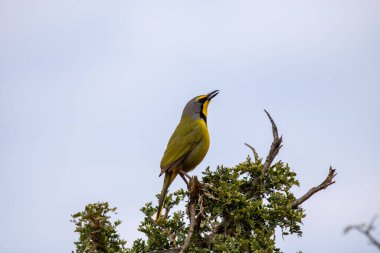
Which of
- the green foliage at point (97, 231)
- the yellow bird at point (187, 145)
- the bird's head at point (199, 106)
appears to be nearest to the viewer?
the green foliage at point (97, 231)

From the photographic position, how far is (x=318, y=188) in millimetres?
5883

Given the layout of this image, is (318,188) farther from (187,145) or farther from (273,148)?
(187,145)

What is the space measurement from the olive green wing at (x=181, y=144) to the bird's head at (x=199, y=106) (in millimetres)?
348

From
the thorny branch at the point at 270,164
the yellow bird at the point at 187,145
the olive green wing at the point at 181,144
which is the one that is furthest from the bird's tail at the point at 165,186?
the thorny branch at the point at 270,164

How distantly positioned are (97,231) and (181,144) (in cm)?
306

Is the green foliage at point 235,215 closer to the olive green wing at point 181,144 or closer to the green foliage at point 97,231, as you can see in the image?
the green foliage at point 97,231

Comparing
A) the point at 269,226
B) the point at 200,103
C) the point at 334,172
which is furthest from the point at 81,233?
the point at 200,103

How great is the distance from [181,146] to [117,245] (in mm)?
2902

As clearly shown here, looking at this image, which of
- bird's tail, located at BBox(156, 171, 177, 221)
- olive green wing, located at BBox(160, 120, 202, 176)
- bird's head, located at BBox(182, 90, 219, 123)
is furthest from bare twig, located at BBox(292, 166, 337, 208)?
bird's head, located at BBox(182, 90, 219, 123)

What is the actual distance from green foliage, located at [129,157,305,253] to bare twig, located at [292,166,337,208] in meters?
0.06

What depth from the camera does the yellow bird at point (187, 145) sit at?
7845 millimetres

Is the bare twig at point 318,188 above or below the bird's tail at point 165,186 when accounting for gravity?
below

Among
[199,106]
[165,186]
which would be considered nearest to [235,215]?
[165,186]

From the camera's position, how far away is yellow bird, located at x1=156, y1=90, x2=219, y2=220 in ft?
25.7
